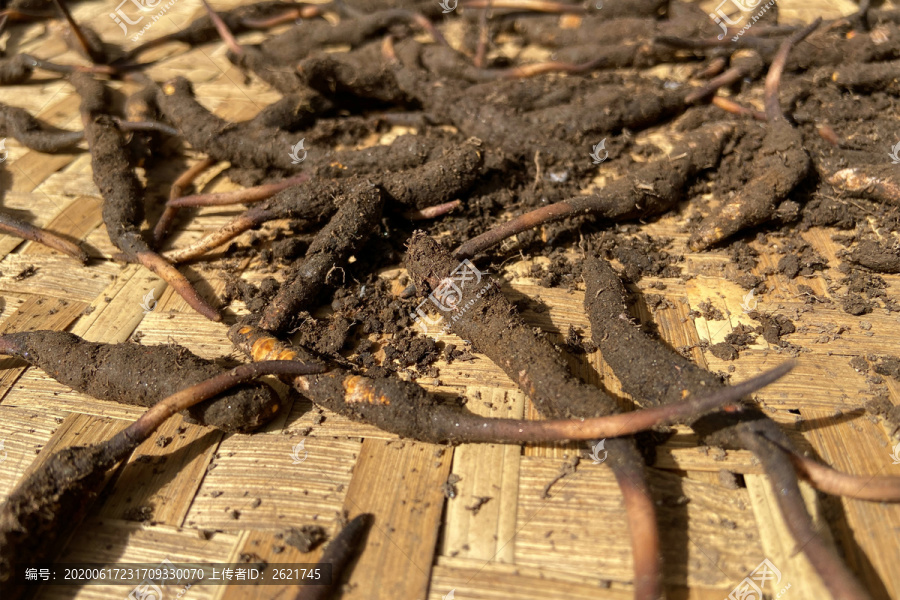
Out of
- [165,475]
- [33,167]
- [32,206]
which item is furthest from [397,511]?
[33,167]

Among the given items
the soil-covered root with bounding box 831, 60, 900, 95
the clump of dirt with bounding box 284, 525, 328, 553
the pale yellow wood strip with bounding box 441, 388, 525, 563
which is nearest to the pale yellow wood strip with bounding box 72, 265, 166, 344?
the clump of dirt with bounding box 284, 525, 328, 553

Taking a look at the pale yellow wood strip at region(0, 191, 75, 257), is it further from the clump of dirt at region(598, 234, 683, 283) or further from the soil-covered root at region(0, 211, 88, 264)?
the clump of dirt at region(598, 234, 683, 283)

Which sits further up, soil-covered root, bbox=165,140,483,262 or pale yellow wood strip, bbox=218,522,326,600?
soil-covered root, bbox=165,140,483,262

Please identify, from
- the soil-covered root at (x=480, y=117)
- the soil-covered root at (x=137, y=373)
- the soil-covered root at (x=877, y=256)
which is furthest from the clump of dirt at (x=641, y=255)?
the soil-covered root at (x=137, y=373)

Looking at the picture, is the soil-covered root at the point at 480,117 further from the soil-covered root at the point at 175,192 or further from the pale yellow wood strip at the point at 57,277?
the pale yellow wood strip at the point at 57,277

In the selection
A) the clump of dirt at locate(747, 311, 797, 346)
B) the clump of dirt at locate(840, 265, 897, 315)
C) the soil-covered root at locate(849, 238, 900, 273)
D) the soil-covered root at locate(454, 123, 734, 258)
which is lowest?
the clump of dirt at locate(747, 311, 797, 346)

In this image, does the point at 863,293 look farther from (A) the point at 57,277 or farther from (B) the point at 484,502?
(A) the point at 57,277
